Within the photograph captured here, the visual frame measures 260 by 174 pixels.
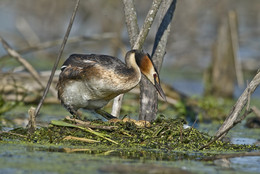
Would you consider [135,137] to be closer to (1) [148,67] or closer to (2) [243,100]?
(1) [148,67]

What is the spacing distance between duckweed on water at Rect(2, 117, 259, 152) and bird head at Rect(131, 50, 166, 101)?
18.0 inches

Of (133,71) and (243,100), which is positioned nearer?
(243,100)

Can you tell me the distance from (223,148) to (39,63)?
1092 cm

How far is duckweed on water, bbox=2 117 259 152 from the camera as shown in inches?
229

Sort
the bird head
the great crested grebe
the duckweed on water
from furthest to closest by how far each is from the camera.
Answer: the bird head → the great crested grebe → the duckweed on water

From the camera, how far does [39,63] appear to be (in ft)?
52.5

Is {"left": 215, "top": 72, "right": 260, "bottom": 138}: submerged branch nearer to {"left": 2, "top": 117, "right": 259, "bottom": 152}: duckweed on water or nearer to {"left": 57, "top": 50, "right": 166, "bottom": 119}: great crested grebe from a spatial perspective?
{"left": 2, "top": 117, "right": 259, "bottom": 152}: duckweed on water

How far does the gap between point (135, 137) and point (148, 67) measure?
2.95 feet

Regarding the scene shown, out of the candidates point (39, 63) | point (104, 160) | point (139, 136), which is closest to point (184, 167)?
point (104, 160)

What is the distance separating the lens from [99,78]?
20.0ft

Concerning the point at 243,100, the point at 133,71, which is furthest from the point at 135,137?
the point at 243,100

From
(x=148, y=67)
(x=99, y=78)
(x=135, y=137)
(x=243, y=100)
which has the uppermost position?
(x=148, y=67)

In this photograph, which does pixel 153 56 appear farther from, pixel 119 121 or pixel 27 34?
pixel 27 34

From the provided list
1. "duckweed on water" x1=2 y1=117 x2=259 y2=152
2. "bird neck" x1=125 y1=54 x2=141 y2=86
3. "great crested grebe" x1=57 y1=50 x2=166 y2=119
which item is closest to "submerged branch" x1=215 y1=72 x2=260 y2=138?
"duckweed on water" x1=2 y1=117 x2=259 y2=152
